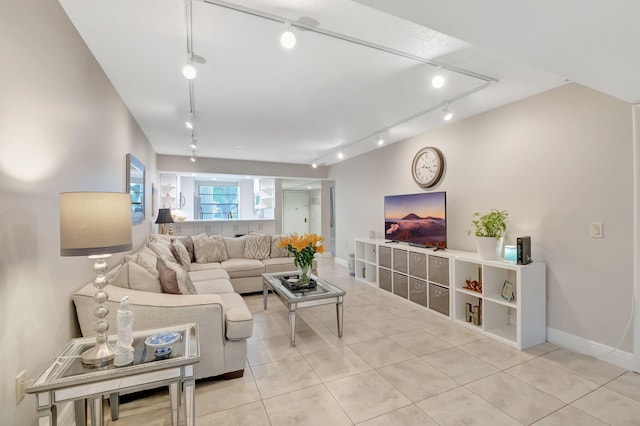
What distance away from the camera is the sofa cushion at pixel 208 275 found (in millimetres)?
3869

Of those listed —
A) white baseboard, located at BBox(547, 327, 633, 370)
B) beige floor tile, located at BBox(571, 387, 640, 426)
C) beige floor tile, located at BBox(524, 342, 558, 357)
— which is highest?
white baseboard, located at BBox(547, 327, 633, 370)

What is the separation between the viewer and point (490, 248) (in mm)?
3111

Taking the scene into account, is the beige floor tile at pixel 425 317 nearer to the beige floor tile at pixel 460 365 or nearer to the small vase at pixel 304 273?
the beige floor tile at pixel 460 365

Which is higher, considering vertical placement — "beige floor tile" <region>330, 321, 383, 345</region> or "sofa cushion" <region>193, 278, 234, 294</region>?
"sofa cushion" <region>193, 278, 234, 294</region>

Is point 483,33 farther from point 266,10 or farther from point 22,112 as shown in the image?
point 22,112

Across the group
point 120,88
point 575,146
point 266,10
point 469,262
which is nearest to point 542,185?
point 575,146

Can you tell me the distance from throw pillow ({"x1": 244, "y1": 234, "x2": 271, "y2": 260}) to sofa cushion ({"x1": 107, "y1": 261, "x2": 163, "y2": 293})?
111 inches

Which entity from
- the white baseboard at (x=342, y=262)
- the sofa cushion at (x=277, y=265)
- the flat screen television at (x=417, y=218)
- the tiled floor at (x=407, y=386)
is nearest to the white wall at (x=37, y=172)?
the tiled floor at (x=407, y=386)

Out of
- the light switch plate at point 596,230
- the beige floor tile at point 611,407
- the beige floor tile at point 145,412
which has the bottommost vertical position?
the beige floor tile at point 611,407

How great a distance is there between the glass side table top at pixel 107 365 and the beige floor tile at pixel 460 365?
201cm

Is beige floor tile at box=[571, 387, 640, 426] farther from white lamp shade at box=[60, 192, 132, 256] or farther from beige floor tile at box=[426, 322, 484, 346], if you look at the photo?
white lamp shade at box=[60, 192, 132, 256]

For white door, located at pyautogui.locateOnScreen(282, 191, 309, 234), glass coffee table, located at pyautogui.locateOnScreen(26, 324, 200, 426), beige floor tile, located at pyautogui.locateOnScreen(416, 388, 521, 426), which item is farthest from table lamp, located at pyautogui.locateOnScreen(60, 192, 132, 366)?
white door, located at pyautogui.locateOnScreen(282, 191, 309, 234)

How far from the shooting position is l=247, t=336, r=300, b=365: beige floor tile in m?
2.63

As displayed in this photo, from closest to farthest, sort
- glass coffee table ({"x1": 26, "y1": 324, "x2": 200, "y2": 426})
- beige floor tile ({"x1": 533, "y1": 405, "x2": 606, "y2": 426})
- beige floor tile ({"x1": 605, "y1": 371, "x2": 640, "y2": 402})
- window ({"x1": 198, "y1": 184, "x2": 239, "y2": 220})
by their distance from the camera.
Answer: glass coffee table ({"x1": 26, "y1": 324, "x2": 200, "y2": 426}) → beige floor tile ({"x1": 533, "y1": 405, "x2": 606, "y2": 426}) → beige floor tile ({"x1": 605, "y1": 371, "x2": 640, "y2": 402}) → window ({"x1": 198, "y1": 184, "x2": 239, "y2": 220})
